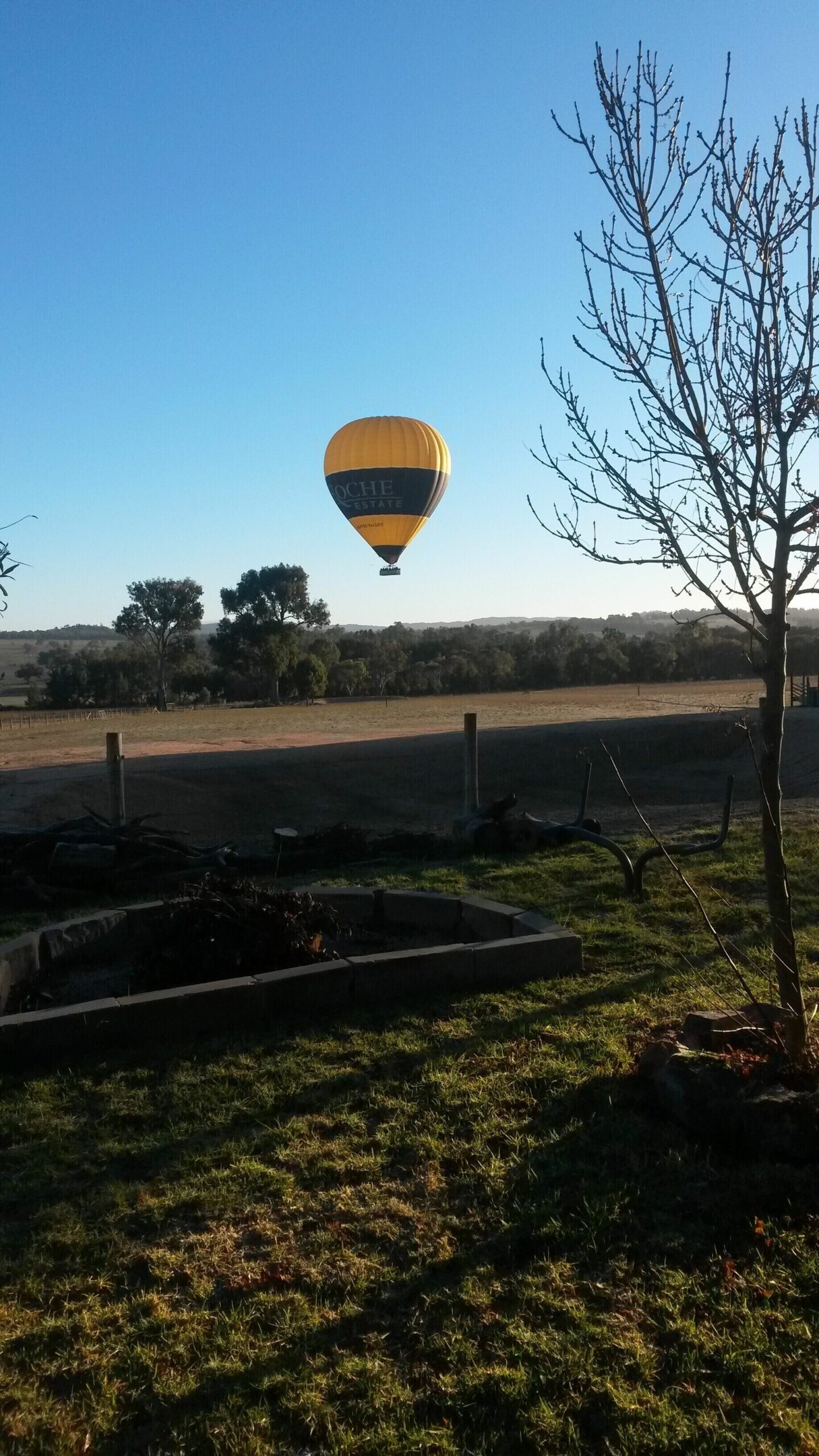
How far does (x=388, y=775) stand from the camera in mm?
20281

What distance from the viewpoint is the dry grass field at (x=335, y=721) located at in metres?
30.4

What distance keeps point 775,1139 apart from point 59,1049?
3.36m

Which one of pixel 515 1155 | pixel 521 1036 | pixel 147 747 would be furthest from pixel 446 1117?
pixel 147 747

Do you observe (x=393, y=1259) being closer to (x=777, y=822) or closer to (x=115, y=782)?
(x=777, y=822)

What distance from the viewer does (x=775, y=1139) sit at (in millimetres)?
3959

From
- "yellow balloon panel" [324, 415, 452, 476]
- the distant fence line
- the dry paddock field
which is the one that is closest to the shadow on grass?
the dry paddock field

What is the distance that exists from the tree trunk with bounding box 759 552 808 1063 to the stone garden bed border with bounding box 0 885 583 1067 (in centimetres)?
214

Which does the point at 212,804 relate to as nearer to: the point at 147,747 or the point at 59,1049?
the point at 59,1049

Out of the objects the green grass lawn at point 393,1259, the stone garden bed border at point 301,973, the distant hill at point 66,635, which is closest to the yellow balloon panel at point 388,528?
the stone garden bed border at point 301,973

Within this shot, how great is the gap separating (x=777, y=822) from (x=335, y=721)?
41.5 m

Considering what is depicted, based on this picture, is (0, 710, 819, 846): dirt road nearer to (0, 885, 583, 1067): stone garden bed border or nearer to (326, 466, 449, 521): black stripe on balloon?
(0, 885, 583, 1067): stone garden bed border

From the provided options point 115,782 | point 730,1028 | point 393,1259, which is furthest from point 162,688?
point 393,1259

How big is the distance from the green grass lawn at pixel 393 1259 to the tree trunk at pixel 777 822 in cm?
70

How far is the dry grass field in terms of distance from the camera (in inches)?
1198
